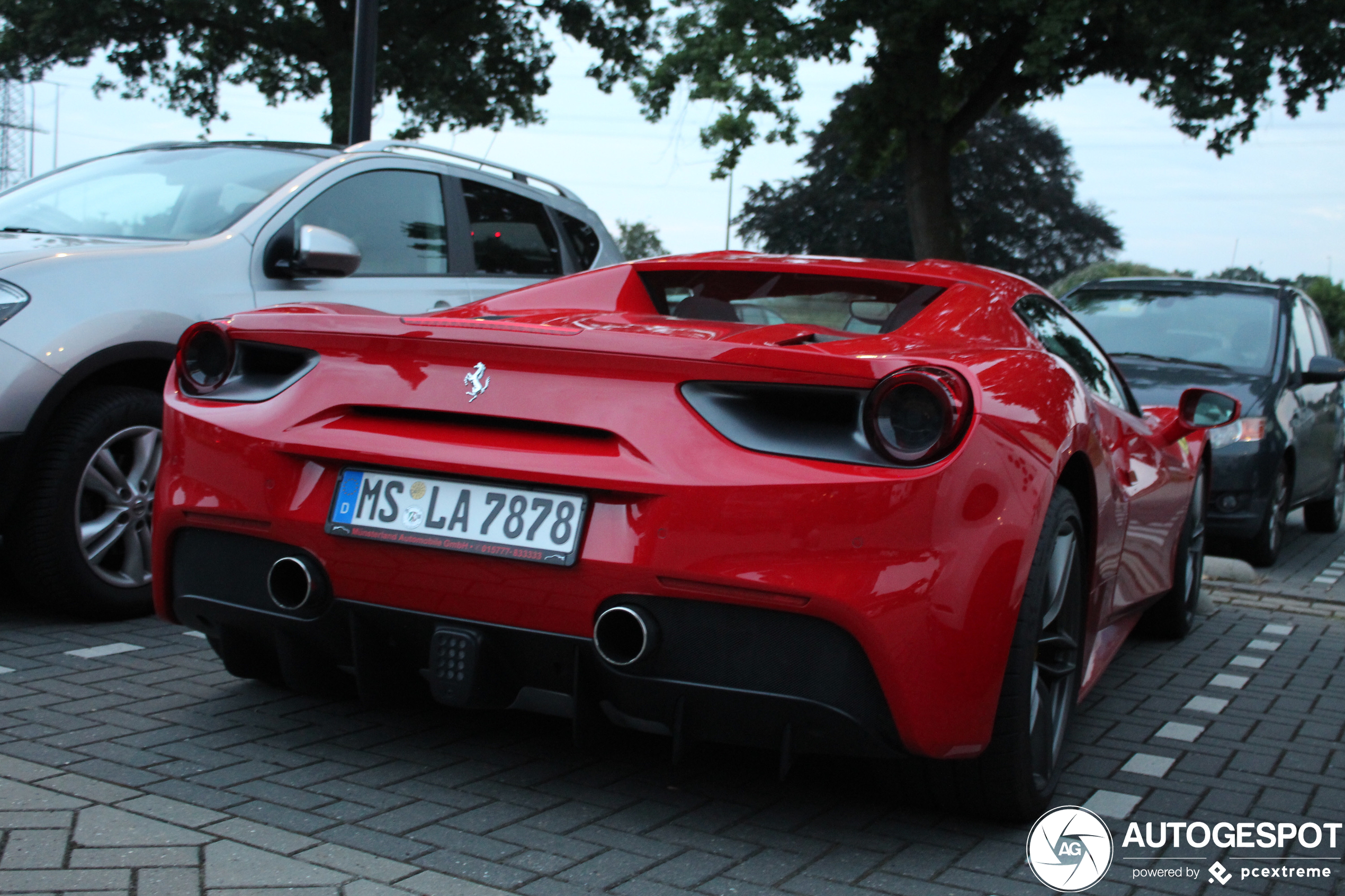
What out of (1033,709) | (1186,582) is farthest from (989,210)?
(1033,709)

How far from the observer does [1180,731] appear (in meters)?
4.00

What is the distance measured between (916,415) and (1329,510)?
28.6 feet

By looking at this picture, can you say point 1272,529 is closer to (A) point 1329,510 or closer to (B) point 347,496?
(A) point 1329,510

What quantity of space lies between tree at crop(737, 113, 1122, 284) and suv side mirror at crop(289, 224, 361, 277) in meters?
46.4

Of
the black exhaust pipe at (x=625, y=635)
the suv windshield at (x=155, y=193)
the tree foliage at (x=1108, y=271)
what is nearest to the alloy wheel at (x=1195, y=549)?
the black exhaust pipe at (x=625, y=635)

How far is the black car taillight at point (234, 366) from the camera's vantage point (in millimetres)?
3020

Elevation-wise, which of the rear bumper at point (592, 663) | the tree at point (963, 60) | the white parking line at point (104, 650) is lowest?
the white parking line at point (104, 650)

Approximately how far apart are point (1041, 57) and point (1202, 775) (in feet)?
52.7

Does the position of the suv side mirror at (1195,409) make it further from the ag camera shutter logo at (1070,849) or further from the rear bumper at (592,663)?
the rear bumper at (592,663)

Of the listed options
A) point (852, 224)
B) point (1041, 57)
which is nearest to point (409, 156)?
point (1041, 57)

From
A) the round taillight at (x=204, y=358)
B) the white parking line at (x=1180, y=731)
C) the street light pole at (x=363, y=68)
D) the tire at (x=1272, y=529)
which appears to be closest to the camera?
the round taillight at (x=204, y=358)

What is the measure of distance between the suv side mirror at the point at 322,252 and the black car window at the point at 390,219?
28cm

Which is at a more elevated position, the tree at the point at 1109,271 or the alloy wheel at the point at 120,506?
the tree at the point at 1109,271

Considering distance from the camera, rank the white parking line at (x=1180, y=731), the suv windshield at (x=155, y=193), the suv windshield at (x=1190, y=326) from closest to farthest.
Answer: the white parking line at (x=1180, y=731), the suv windshield at (x=155, y=193), the suv windshield at (x=1190, y=326)
